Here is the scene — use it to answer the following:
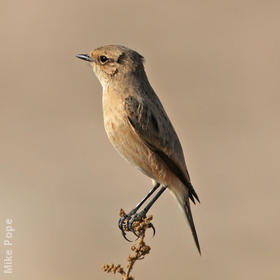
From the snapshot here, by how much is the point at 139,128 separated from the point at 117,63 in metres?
0.70

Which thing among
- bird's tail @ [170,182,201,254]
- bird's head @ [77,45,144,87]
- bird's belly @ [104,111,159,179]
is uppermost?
bird's head @ [77,45,144,87]

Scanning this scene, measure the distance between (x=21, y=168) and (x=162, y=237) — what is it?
370 centimetres

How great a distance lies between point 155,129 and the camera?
555 centimetres

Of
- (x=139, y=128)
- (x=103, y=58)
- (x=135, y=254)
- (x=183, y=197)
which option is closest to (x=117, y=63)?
(x=103, y=58)

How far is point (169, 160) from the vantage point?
5.61 meters

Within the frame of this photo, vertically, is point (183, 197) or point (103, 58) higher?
point (103, 58)

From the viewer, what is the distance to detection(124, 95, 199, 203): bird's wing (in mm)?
5504

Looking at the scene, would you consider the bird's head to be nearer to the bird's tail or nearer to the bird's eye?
the bird's eye

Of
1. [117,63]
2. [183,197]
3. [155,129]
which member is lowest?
[183,197]

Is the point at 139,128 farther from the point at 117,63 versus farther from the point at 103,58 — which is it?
the point at 103,58

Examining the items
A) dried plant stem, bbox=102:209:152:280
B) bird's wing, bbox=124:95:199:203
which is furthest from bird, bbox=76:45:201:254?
dried plant stem, bbox=102:209:152:280

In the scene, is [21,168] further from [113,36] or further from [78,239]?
[113,36]

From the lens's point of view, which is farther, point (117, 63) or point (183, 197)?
point (117, 63)

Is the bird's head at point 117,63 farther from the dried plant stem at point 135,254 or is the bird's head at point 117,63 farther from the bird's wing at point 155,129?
the dried plant stem at point 135,254
